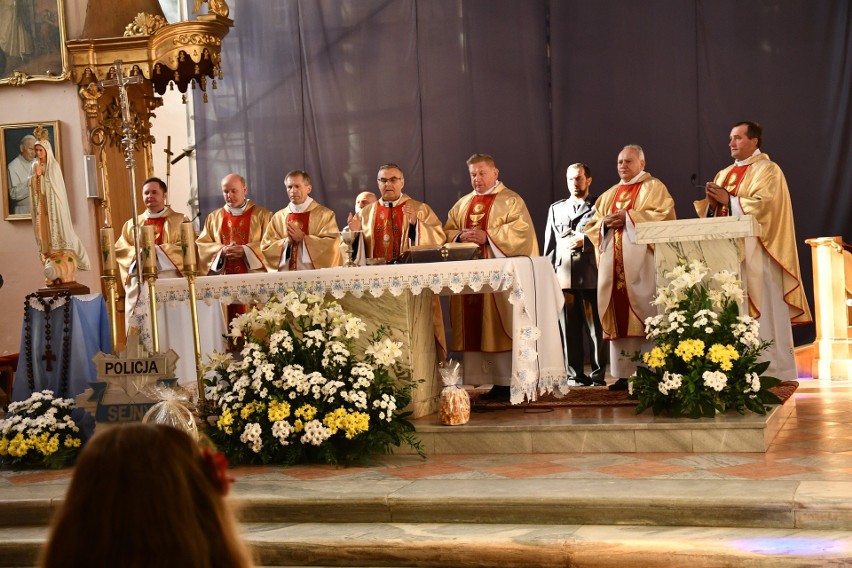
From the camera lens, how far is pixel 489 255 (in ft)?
23.0

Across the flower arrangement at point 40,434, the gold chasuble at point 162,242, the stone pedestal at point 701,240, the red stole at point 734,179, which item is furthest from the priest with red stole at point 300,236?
the red stole at point 734,179

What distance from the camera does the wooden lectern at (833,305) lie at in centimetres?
868

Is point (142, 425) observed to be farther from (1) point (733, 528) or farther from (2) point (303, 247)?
(2) point (303, 247)

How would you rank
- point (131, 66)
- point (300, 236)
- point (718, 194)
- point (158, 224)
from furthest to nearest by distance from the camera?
point (131, 66)
point (158, 224)
point (300, 236)
point (718, 194)

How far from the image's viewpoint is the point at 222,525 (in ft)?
4.78

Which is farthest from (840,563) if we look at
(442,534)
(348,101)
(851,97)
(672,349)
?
(348,101)

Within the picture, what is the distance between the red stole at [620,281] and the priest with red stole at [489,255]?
58cm

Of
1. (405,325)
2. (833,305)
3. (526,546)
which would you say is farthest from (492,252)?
(833,305)

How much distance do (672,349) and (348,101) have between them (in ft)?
18.0

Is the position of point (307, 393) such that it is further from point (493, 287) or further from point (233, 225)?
point (233, 225)

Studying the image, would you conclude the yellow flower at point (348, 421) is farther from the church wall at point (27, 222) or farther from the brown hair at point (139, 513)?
the church wall at point (27, 222)

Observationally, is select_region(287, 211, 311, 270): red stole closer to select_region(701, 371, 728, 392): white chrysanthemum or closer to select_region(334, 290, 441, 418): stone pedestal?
select_region(334, 290, 441, 418): stone pedestal

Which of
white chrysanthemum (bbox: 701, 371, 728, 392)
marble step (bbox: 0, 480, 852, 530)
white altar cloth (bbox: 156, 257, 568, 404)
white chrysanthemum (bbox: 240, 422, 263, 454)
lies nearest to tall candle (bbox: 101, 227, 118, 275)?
white altar cloth (bbox: 156, 257, 568, 404)

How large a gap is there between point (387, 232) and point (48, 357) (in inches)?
91.0
